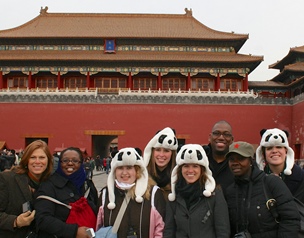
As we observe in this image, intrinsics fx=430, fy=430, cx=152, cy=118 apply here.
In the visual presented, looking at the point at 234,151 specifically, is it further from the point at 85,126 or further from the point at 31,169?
the point at 85,126

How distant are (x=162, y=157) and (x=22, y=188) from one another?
128cm

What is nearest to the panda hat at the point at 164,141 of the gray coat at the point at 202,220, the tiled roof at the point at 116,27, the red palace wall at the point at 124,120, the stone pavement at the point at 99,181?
the gray coat at the point at 202,220

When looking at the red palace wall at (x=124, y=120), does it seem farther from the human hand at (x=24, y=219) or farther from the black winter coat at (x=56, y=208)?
the human hand at (x=24, y=219)

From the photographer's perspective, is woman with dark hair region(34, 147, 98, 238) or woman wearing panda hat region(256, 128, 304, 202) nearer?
woman with dark hair region(34, 147, 98, 238)

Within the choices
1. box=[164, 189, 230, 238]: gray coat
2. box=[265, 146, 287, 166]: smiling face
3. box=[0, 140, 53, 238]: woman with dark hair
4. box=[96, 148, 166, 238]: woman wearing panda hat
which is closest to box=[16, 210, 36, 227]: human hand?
box=[0, 140, 53, 238]: woman with dark hair

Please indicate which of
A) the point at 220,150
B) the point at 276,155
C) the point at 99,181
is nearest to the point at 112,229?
the point at 220,150

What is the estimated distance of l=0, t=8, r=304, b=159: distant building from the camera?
21484mm

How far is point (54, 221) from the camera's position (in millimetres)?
3510

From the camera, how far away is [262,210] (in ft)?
10.7

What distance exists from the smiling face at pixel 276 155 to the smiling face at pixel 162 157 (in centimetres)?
92

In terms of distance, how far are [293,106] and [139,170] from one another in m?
19.9

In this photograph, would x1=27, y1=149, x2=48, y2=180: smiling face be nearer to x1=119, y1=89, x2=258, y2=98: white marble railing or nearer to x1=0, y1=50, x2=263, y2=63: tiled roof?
x1=119, y1=89, x2=258, y2=98: white marble railing

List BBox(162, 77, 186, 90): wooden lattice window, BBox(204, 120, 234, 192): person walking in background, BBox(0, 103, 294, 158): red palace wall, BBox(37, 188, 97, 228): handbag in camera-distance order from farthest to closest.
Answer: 1. BBox(162, 77, 186, 90): wooden lattice window
2. BBox(0, 103, 294, 158): red palace wall
3. BBox(204, 120, 234, 192): person walking in background
4. BBox(37, 188, 97, 228): handbag

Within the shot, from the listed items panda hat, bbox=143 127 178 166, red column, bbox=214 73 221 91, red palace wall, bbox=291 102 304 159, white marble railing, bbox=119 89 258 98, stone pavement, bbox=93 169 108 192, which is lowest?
stone pavement, bbox=93 169 108 192
